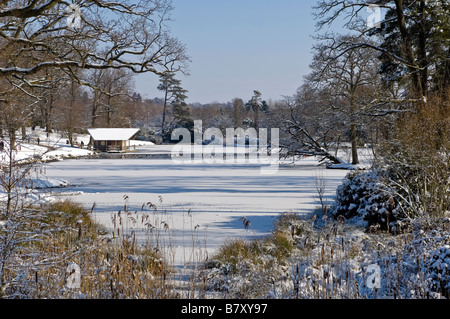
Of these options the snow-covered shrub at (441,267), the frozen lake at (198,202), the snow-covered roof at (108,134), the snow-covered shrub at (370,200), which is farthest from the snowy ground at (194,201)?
the snow-covered roof at (108,134)

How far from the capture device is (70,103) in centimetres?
4234

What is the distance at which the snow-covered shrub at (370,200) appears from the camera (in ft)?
24.1

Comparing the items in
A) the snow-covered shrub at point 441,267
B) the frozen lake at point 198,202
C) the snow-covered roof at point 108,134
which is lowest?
the frozen lake at point 198,202

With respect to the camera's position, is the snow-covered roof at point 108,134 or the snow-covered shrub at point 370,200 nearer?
the snow-covered shrub at point 370,200

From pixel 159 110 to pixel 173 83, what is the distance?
29.5m

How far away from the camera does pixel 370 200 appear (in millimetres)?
7574

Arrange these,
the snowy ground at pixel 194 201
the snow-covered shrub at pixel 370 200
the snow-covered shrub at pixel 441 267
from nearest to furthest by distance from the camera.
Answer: the snow-covered shrub at pixel 441 267 → the snowy ground at pixel 194 201 → the snow-covered shrub at pixel 370 200

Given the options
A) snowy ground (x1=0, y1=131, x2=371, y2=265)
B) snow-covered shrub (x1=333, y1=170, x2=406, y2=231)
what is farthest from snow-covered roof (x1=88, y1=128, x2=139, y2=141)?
snow-covered shrub (x1=333, y1=170, x2=406, y2=231)

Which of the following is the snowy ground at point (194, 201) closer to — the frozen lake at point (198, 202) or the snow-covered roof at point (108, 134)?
the frozen lake at point (198, 202)

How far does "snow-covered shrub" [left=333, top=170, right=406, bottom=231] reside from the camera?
24.1ft

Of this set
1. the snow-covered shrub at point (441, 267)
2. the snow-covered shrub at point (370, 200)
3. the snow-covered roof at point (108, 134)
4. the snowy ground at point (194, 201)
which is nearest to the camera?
the snow-covered shrub at point (441, 267)

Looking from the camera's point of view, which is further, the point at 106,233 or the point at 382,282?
the point at 106,233
